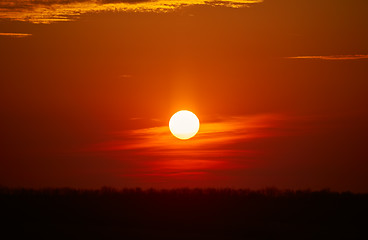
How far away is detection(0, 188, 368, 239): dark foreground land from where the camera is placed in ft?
65.5

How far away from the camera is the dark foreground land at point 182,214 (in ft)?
65.5

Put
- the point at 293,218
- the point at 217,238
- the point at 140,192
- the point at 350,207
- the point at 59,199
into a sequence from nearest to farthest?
the point at 217,238 → the point at 293,218 → the point at 350,207 → the point at 59,199 → the point at 140,192

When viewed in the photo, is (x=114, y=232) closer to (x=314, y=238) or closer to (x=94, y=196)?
(x=314, y=238)

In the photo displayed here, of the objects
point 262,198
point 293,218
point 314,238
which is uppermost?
point 262,198

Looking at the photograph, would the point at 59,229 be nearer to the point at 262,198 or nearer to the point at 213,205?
the point at 213,205

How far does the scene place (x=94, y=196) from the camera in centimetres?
2788

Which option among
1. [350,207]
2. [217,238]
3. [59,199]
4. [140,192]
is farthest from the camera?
[140,192]

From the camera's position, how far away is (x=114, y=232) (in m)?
19.9

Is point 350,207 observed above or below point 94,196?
below

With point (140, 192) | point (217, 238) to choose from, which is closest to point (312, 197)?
point (140, 192)

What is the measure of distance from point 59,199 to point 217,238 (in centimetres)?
918

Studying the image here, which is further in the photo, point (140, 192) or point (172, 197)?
point (140, 192)

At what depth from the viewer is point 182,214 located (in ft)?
76.6

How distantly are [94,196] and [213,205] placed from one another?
534cm
